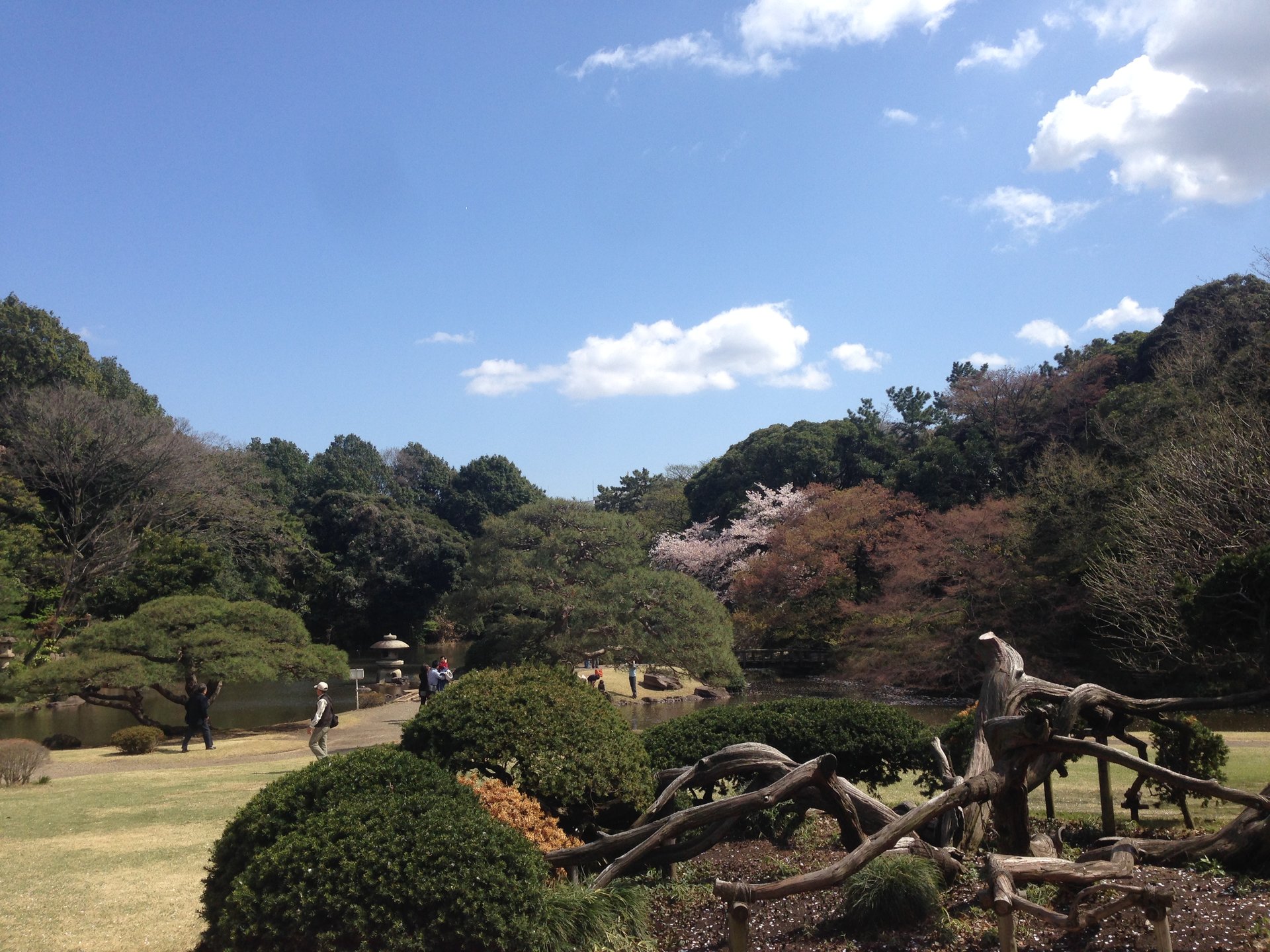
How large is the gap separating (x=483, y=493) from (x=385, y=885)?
179 ft

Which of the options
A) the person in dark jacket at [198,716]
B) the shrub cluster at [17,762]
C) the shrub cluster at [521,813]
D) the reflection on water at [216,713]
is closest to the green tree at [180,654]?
the person in dark jacket at [198,716]

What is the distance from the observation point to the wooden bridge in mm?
31328

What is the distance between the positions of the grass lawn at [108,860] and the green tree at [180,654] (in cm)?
667

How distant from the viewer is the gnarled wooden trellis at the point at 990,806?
4340 millimetres

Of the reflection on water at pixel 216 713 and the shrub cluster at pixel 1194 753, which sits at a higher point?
the shrub cluster at pixel 1194 753

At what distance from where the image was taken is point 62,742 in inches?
757

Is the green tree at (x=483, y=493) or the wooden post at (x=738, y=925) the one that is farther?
the green tree at (x=483, y=493)

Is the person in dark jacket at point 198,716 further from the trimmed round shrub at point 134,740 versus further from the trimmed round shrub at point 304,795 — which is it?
the trimmed round shrub at point 304,795

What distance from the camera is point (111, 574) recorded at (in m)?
29.1

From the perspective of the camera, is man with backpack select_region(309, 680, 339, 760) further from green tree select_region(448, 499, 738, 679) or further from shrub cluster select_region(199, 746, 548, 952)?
green tree select_region(448, 499, 738, 679)

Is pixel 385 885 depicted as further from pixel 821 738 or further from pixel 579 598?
pixel 579 598

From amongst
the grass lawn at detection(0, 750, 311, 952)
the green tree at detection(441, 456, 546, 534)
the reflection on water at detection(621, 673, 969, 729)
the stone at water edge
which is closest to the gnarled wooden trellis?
the grass lawn at detection(0, 750, 311, 952)

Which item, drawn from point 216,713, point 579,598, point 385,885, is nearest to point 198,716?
point 216,713

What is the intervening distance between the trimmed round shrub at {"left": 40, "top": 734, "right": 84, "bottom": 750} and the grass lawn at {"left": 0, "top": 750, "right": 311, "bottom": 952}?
7.39m
